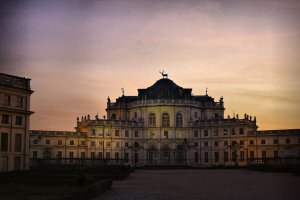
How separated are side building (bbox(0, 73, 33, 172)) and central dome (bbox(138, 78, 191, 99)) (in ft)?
225

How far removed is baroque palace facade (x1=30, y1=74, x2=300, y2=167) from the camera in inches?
4200

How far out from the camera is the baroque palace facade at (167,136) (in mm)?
106688

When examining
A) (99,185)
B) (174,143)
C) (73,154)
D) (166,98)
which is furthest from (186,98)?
(99,185)

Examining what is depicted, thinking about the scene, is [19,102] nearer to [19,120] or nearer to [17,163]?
[19,120]

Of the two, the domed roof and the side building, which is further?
the domed roof

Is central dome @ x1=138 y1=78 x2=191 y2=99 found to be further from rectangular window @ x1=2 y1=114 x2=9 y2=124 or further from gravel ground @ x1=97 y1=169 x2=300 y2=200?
gravel ground @ x1=97 y1=169 x2=300 y2=200

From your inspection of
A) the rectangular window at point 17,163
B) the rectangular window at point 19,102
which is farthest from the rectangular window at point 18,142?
the rectangular window at point 19,102

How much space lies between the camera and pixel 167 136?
118m

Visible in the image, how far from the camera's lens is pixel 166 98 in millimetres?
120438

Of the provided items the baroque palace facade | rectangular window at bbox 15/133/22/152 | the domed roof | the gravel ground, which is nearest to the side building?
rectangular window at bbox 15/133/22/152

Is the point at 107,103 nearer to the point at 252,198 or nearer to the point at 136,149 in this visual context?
the point at 136,149

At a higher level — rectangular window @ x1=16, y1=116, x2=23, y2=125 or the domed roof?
the domed roof

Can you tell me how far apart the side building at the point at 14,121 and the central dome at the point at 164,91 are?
68539 mm

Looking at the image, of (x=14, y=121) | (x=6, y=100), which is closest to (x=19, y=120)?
(x=14, y=121)
